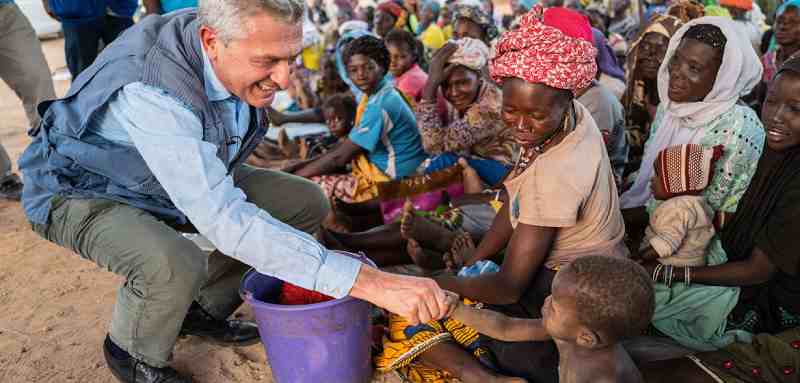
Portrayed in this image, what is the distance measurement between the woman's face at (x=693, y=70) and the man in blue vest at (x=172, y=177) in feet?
5.47

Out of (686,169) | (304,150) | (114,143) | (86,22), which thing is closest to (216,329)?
(114,143)

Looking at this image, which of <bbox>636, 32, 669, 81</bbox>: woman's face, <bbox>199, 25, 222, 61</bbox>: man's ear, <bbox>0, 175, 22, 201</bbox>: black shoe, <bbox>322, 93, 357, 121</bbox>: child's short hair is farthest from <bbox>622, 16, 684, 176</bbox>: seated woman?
<bbox>0, 175, 22, 201</bbox>: black shoe

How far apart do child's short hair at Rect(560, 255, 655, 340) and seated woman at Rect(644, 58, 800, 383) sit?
16.0 inches

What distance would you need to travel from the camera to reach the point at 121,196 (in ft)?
7.45

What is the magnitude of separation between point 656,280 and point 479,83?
179cm

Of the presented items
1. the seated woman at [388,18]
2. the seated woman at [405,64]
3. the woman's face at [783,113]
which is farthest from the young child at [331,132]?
the seated woman at [388,18]

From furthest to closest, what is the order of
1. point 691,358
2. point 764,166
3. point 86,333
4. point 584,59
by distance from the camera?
point 86,333, point 764,166, point 584,59, point 691,358

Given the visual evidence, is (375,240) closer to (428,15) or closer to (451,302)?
(451,302)

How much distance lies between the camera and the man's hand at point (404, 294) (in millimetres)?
1804

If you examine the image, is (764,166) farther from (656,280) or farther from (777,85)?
(656,280)

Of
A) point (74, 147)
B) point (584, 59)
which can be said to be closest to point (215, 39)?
point (74, 147)

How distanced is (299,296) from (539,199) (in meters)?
0.90

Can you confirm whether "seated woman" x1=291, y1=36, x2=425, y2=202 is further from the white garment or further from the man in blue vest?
the white garment

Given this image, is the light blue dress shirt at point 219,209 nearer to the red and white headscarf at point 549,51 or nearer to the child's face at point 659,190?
the red and white headscarf at point 549,51
